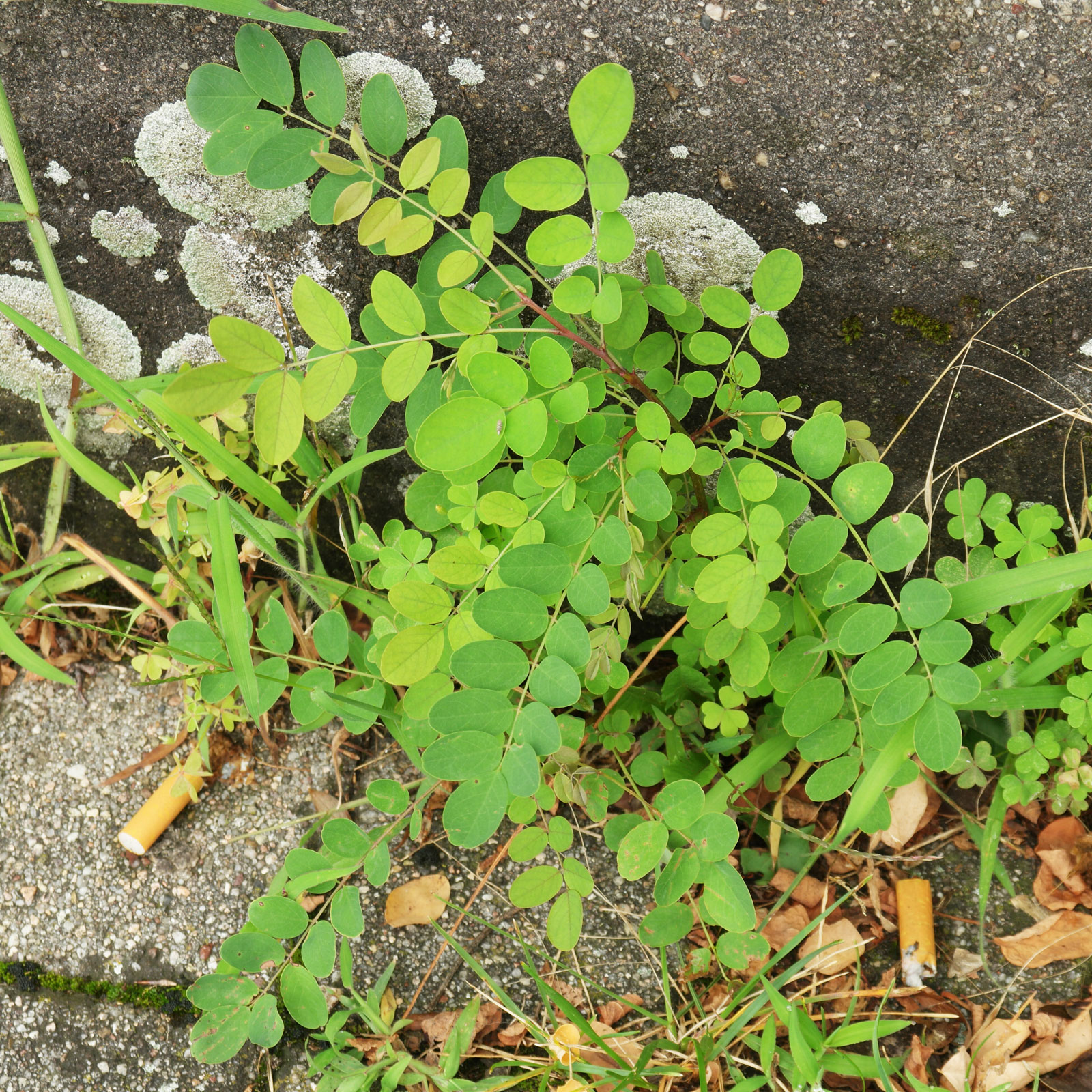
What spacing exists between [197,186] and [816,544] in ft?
4.34

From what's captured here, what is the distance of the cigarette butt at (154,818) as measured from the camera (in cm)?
176

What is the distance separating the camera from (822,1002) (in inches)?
63.3

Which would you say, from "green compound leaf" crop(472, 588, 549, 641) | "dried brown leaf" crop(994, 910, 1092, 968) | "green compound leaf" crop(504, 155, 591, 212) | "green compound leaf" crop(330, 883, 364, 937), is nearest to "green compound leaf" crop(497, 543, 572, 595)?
"green compound leaf" crop(472, 588, 549, 641)

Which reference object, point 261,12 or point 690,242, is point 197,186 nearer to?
point 261,12

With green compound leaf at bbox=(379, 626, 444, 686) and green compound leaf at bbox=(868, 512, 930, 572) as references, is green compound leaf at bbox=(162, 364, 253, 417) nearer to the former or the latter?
green compound leaf at bbox=(379, 626, 444, 686)

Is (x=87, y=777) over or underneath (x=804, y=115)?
underneath

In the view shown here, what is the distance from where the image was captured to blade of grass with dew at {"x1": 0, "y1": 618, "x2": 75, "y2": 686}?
68.2 inches

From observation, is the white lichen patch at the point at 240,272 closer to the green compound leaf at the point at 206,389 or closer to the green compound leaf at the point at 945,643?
the green compound leaf at the point at 206,389

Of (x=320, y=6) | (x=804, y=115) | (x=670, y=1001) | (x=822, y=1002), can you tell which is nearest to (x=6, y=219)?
(x=320, y=6)

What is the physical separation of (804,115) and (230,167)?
3.13ft

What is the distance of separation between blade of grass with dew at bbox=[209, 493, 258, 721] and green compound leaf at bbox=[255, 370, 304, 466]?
421mm

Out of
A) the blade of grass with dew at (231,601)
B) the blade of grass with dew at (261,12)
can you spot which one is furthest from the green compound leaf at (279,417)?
the blade of grass with dew at (261,12)

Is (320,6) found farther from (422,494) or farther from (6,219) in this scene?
(422,494)

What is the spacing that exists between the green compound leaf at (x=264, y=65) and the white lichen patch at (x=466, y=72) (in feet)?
0.91
